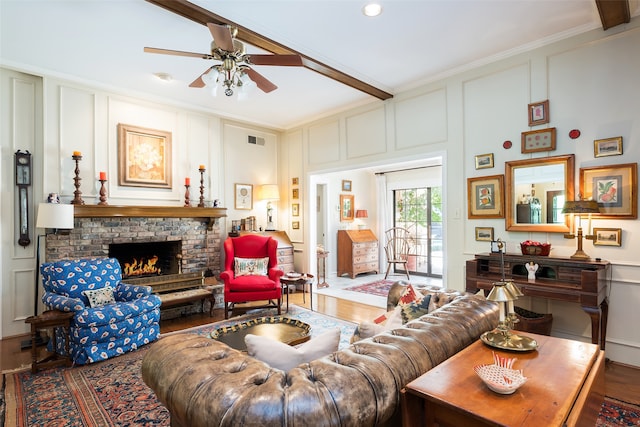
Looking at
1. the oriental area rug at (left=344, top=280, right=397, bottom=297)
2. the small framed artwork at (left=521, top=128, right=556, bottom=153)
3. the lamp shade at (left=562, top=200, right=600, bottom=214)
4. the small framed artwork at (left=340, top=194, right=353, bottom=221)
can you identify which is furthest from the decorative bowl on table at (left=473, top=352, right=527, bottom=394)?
the small framed artwork at (left=340, top=194, right=353, bottom=221)

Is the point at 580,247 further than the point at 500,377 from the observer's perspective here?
Yes

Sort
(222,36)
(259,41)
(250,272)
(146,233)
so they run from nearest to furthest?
(222,36) < (259,41) < (146,233) < (250,272)

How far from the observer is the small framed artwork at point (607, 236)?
295 centimetres

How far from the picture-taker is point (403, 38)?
326cm

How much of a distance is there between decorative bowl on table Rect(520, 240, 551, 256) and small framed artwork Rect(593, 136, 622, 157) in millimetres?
936

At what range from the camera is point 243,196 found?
18.9 ft

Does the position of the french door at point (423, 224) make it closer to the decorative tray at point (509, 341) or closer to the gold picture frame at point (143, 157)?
the gold picture frame at point (143, 157)

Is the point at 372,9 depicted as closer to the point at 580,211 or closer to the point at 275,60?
the point at 275,60

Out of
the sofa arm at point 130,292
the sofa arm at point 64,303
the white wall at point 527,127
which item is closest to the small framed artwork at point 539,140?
the white wall at point 527,127

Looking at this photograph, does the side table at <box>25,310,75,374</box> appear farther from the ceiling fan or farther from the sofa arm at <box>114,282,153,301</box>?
the ceiling fan

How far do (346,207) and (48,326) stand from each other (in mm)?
5736

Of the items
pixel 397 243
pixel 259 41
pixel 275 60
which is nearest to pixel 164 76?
pixel 259 41

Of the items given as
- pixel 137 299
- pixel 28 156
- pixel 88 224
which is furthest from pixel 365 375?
pixel 28 156

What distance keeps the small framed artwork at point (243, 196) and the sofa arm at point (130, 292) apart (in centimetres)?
237
